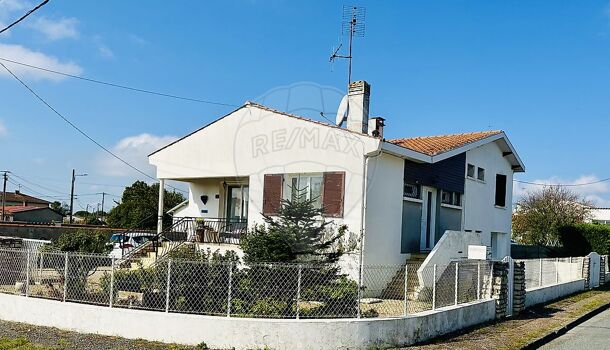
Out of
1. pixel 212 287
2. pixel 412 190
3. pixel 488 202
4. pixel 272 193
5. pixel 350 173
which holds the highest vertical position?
pixel 350 173

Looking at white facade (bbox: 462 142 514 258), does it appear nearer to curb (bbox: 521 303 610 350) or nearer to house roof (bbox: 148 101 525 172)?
house roof (bbox: 148 101 525 172)

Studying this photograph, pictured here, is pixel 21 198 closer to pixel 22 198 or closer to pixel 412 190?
pixel 22 198

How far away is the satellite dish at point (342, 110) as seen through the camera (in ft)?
52.3

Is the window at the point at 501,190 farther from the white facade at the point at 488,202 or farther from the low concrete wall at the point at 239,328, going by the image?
the low concrete wall at the point at 239,328

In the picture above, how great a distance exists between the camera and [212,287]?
9.23 metres

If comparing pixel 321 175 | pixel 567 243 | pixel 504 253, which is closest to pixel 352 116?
pixel 321 175

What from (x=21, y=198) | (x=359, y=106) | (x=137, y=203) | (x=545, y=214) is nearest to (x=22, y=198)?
(x=21, y=198)

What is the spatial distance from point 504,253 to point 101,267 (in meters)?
17.0

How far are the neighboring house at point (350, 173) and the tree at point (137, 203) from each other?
3255 cm

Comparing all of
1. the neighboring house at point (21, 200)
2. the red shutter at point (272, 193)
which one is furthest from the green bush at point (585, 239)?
the neighboring house at point (21, 200)

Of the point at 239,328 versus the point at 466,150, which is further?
the point at 466,150

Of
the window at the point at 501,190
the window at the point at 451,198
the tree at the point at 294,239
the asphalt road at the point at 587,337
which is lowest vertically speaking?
the asphalt road at the point at 587,337

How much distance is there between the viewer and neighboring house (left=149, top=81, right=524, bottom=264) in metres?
14.3

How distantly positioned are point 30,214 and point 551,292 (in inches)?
2509
